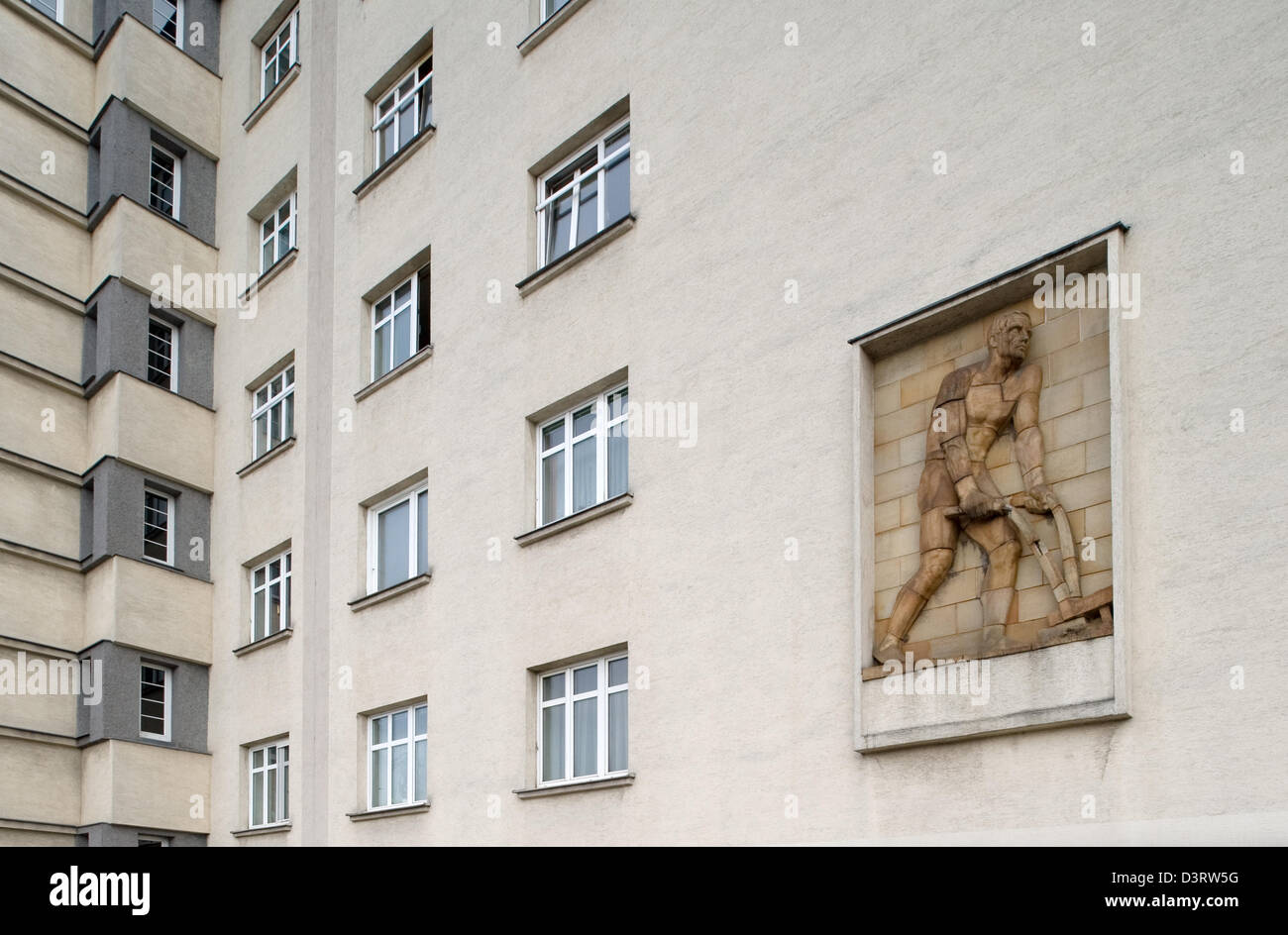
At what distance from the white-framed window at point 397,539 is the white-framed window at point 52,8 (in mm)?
11260

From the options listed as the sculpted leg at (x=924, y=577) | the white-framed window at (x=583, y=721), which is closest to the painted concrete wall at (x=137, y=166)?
the white-framed window at (x=583, y=721)

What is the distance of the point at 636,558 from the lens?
537 inches

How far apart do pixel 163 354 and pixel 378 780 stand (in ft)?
29.1

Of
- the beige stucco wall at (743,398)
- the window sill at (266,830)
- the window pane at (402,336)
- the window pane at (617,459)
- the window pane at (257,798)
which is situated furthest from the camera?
the window pane at (257,798)

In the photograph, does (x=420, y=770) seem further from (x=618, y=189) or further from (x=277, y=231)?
(x=277, y=231)

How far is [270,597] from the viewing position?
20.4 meters

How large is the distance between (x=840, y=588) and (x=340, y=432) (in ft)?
29.5

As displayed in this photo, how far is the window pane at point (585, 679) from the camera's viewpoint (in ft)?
46.4

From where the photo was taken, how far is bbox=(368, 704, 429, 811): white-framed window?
1633 cm

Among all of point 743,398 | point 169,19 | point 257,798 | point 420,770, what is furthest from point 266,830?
point 169,19

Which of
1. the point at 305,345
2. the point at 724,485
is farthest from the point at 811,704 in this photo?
the point at 305,345

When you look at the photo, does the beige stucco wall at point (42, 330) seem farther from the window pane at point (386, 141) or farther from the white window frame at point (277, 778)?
the white window frame at point (277, 778)

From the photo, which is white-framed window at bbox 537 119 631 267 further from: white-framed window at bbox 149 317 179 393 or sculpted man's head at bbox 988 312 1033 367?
white-framed window at bbox 149 317 179 393
